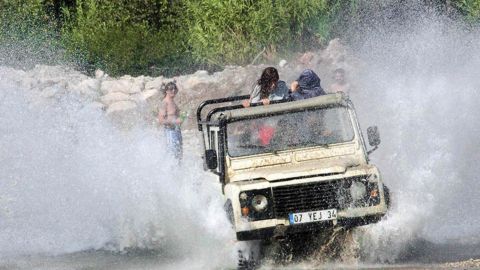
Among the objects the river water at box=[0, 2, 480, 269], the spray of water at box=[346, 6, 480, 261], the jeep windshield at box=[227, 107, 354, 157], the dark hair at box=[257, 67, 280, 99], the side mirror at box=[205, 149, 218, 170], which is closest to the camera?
the side mirror at box=[205, 149, 218, 170]

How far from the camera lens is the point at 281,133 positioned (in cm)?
1218

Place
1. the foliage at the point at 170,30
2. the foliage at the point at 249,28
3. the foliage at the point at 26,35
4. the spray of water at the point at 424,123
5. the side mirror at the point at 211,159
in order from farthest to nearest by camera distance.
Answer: the foliage at the point at 26,35 < the foliage at the point at 170,30 < the foliage at the point at 249,28 < the spray of water at the point at 424,123 < the side mirror at the point at 211,159

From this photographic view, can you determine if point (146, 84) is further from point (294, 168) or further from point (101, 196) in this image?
point (294, 168)

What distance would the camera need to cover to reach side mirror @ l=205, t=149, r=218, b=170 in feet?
39.3

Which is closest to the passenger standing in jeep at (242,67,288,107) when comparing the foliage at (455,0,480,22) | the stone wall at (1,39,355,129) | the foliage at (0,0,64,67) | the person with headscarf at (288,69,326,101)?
the person with headscarf at (288,69,326,101)

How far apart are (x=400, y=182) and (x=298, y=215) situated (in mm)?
2774

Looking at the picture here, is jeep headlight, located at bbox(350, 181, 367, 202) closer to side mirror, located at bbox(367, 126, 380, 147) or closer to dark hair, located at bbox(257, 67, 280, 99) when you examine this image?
side mirror, located at bbox(367, 126, 380, 147)

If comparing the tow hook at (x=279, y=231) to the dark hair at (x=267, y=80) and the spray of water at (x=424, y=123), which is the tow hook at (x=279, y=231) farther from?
the dark hair at (x=267, y=80)

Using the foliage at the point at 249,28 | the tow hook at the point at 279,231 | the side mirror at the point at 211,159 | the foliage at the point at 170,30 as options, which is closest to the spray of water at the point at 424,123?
the tow hook at the point at 279,231

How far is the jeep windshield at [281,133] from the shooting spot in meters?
12.1

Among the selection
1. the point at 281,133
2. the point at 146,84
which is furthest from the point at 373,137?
the point at 146,84

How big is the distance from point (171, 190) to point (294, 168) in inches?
117

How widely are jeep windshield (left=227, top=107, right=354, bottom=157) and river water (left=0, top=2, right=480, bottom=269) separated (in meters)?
0.61

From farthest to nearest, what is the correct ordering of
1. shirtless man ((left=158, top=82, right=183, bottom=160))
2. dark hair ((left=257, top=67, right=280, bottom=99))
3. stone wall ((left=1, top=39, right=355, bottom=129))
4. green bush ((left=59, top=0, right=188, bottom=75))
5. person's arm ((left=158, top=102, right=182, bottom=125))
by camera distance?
green bush ((left=59, top=0, right=188, bottom=75)) → stone wall ((left=1, top=39, right=355, bottom=129)) → person's arm ((left=158, top=102, right=182, bottom=125)) → shirtless man ((left=158, top=82, right=183, bottom=160)) → dark hair ((left=257, top=67, right=280, bottom=99))
